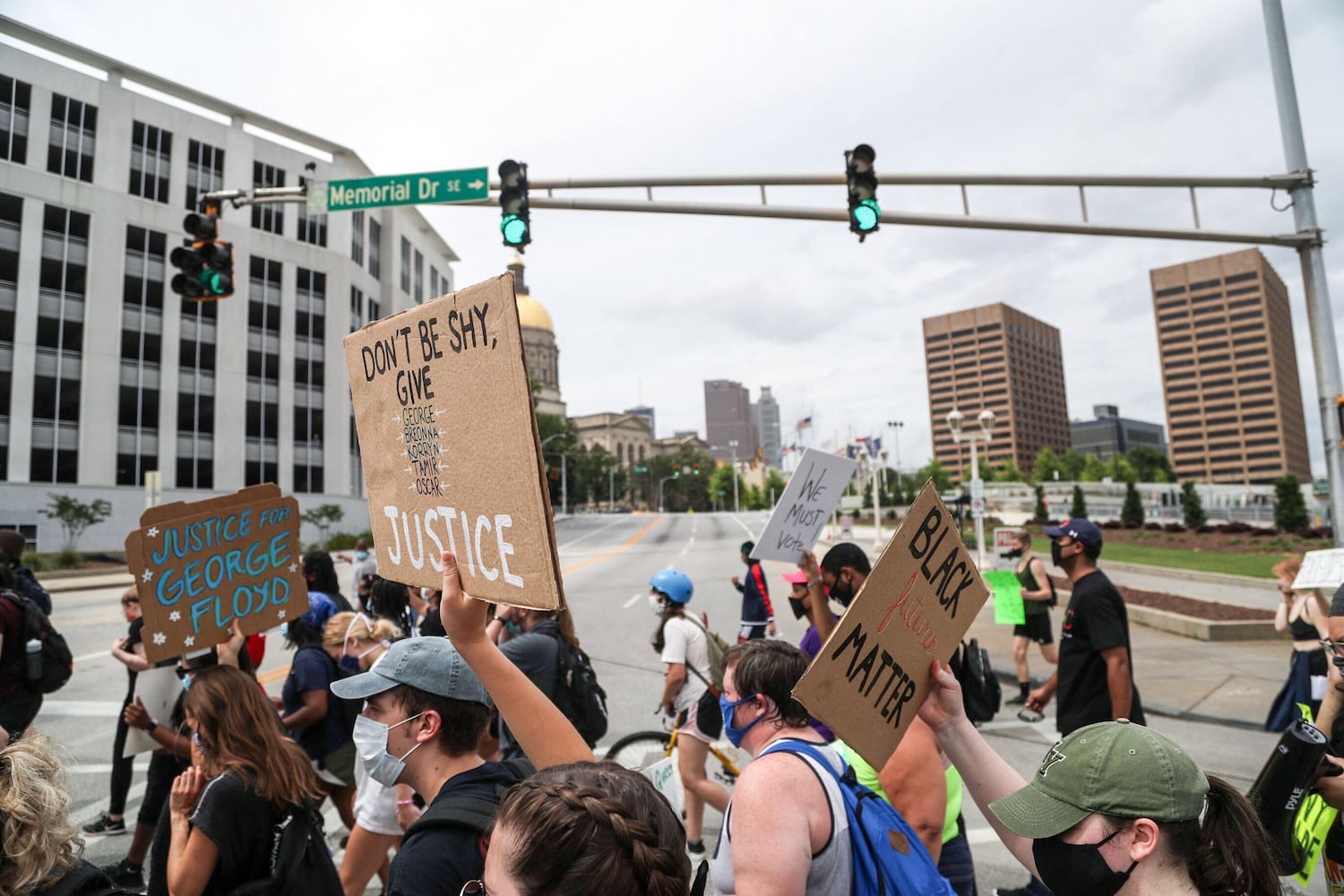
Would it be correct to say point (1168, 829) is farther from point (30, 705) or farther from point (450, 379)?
point (30, 705)

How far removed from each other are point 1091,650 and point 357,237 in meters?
56.4

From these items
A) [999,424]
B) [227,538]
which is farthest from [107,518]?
[999,424]

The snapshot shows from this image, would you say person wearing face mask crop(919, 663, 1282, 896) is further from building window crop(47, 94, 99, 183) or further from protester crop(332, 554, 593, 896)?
building window crop(47, 94, 99, 183)

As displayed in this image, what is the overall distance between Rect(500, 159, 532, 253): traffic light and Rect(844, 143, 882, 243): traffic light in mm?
3210

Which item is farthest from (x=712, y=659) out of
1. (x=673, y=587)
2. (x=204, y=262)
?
(x=204, y=262)

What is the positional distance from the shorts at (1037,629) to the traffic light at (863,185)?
5265 mm

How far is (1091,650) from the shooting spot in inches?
178

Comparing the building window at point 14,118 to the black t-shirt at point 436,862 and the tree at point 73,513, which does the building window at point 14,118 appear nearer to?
the tree at point 73,513

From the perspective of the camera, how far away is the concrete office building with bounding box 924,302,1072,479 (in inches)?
5817

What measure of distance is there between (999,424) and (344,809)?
156787 millimetres

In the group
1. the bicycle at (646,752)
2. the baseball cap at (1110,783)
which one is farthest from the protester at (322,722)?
the baseball cap at (1110,783)

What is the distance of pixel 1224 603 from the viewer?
53.1 feet

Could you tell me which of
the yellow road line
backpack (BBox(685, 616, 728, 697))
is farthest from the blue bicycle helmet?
the yellow road line

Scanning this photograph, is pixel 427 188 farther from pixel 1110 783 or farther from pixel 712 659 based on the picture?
pixel 1110 783
